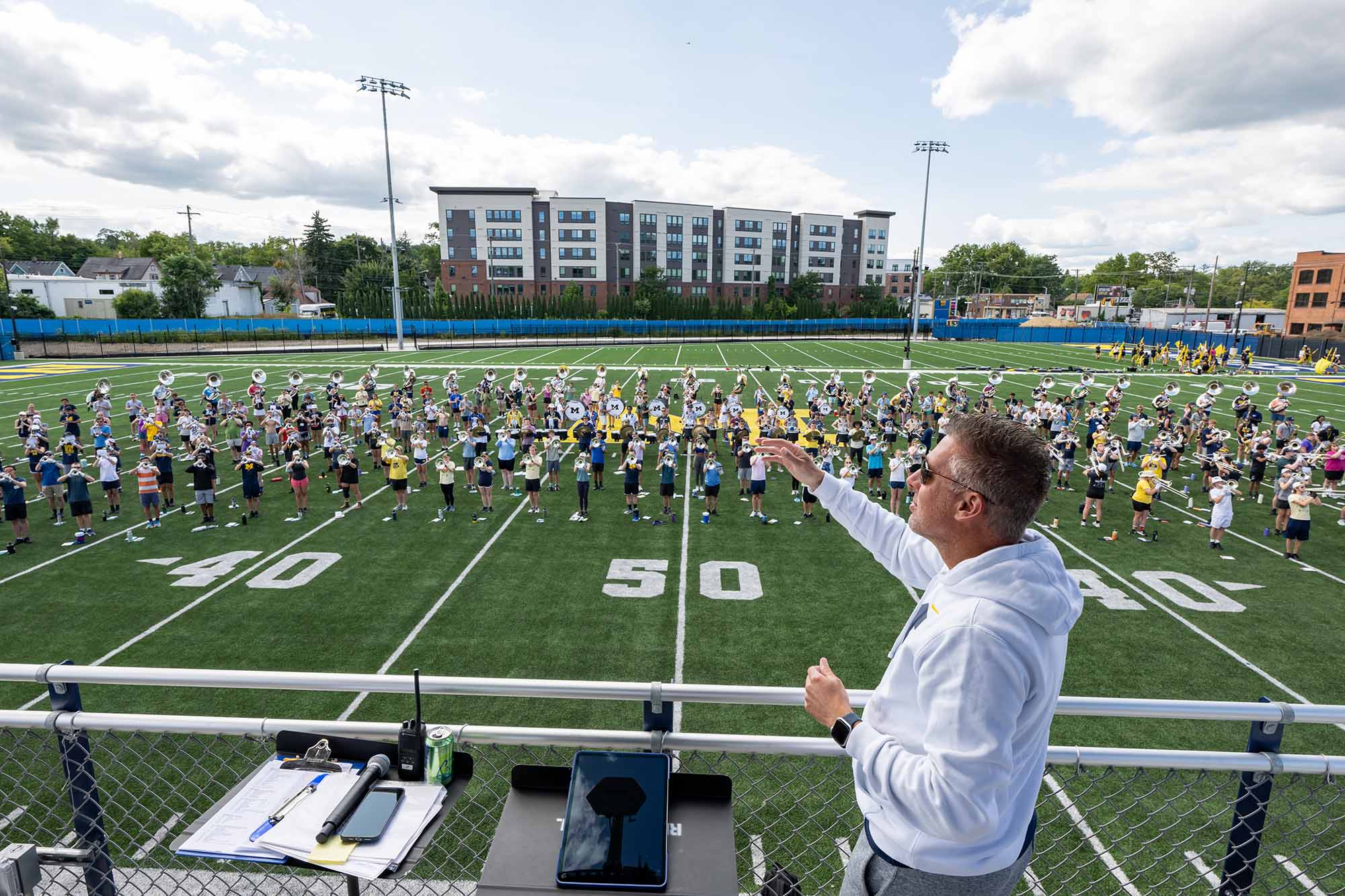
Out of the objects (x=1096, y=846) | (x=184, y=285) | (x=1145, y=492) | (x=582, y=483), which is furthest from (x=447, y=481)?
(x=184, y=285)

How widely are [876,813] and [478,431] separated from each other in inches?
648

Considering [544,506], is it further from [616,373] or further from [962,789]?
[616,373]

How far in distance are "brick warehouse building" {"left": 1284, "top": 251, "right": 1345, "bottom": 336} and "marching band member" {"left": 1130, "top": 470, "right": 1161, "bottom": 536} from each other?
6348 centimetres

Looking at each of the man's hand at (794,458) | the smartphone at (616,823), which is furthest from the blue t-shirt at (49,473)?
the smartphone at (616,823)

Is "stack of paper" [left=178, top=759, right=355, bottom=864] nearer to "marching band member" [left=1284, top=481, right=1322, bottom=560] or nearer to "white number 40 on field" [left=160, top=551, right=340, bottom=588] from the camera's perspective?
"white number 40 on field" [left=160, top=551, right=340, bottom=588]

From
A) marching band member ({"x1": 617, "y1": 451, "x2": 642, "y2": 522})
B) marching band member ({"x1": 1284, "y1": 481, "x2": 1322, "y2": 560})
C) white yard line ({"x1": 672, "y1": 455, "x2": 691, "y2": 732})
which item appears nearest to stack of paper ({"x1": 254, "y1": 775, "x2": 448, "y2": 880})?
white yard line ({"x1": 672, "y1": 455, "x2": 691, "y2": 732})

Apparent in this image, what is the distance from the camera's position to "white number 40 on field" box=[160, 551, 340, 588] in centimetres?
1135

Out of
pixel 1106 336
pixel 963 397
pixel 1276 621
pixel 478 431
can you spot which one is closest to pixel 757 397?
pixel 963 397

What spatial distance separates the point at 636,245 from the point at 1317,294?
2696 inches

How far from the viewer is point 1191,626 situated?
33.4 ft

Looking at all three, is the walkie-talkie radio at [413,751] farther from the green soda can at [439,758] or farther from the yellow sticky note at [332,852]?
the yellow sticky note at [332,852]

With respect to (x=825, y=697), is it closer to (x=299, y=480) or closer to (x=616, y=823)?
(x=616, y=823)

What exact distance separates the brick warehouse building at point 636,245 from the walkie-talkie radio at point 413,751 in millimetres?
86818

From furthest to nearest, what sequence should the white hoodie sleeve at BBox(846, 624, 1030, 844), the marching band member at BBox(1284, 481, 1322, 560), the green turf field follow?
the marching band member at BBox(1284, 481, 1322, 560)
the green turf field
the white hoodie sleeve at BBox(846, 624, 1030, 844)
